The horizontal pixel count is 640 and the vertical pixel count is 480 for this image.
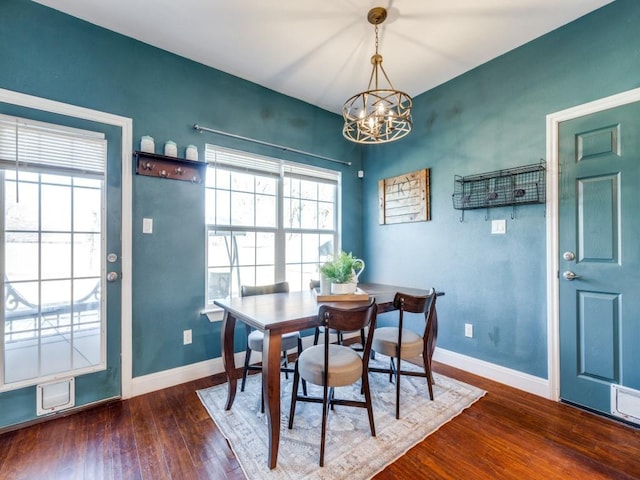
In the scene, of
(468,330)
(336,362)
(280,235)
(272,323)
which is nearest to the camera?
(272,323)

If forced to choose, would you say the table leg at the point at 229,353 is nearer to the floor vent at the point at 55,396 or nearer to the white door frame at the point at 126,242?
the white door frame at the point at 126,242

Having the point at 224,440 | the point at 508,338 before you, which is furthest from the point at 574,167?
the point at 224,440

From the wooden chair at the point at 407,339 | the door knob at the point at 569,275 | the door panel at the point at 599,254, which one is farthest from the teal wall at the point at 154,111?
the door knob at the point at 569,275

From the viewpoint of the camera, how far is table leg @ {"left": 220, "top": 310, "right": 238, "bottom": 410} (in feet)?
6.95

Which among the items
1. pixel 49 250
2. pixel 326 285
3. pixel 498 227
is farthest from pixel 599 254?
pixel 49 250

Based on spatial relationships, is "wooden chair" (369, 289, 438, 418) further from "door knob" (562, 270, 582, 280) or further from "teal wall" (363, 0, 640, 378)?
"door knob" (562, 270, 582, 280)

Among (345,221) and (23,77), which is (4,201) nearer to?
(23,77)

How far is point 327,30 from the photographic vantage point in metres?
2.29

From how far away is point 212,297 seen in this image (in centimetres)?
279

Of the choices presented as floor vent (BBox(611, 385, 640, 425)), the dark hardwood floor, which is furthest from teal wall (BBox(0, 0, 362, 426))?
floor vent (BBox(611, 385, 640, 425))

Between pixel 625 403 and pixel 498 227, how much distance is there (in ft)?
4.66

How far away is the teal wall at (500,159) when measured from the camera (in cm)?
213

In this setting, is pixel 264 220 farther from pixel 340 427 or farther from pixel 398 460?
pixel 398 460

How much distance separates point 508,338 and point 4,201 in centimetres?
383
